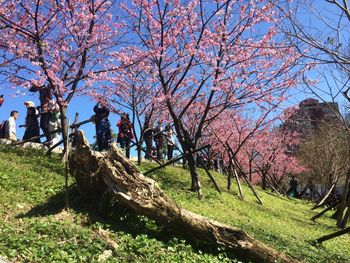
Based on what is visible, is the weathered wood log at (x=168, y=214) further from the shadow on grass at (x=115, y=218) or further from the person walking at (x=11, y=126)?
the person walking at (x=11, y=126)

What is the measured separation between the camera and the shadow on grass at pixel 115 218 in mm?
6207

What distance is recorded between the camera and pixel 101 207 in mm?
6586

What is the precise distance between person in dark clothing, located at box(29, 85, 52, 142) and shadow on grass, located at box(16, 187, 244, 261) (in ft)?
19.3

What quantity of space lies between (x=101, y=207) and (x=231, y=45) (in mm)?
8312

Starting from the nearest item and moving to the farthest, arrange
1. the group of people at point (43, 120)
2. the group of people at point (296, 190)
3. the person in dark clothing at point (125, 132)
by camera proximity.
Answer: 1. the group of people at point (43, 120)
2. the person in dark clothing at point (125, 132)
3. the group of people at point (296, 190)

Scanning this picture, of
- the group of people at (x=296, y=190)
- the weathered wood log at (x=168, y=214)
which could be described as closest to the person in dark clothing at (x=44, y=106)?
the weathered wood log at (x=168, y=214)

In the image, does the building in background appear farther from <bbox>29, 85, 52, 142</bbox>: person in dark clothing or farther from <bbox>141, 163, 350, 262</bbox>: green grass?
<bbox>29, 85, 52, 142</bbox>: person in dark clothing

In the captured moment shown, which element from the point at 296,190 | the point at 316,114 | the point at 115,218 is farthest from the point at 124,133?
the point at 296,190

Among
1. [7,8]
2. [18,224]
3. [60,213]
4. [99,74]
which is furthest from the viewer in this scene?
[99,74]

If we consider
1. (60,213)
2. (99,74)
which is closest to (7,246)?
(60,213)

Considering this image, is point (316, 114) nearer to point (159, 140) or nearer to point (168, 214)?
point (159, 140)

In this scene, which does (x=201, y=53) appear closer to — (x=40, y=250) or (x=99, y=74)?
(x=99, y=74)

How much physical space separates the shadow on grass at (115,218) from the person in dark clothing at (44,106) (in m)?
5.89

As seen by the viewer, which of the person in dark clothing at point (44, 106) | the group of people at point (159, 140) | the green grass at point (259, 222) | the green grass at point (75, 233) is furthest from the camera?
the group of people at point (159, 140)
